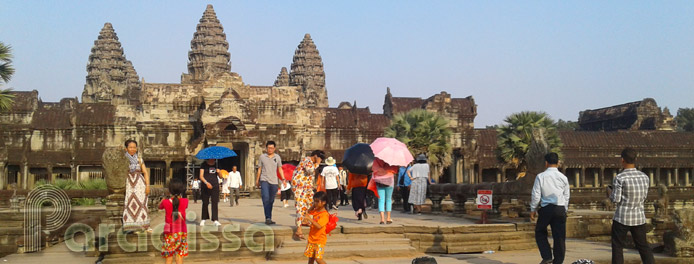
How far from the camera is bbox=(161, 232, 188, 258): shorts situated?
860 centimetres

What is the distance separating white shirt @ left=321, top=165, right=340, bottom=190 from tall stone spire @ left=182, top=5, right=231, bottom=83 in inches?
2147

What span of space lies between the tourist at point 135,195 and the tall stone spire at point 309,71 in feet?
229

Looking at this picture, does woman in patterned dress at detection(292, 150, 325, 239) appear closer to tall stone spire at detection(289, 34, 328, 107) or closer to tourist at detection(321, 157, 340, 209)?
tourist at detection(321, 157, 340, 209)

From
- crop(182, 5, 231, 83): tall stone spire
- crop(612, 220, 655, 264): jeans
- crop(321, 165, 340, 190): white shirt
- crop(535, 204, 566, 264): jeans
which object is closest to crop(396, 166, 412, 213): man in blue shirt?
crop(321, 165, 340, 190): white shirt

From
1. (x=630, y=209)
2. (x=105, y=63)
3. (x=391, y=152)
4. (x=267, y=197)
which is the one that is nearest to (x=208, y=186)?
(x=267, y=197)

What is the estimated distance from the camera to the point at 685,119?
86.9 m

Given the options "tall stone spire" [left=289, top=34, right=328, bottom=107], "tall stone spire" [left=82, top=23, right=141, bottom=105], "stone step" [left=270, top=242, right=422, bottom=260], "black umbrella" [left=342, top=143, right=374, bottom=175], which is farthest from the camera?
"tall stone spire" [left=82, top=23, right=141, bottom=105]

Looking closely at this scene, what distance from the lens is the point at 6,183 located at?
4209cm

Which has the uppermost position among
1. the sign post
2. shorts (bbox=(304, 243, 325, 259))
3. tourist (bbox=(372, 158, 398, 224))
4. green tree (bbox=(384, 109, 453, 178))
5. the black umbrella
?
green tree (bbox=(384, 109, 453, 178))

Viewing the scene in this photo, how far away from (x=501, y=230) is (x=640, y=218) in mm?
3566

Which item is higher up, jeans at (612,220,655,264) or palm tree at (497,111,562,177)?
palm tree at (497,111,562,177)

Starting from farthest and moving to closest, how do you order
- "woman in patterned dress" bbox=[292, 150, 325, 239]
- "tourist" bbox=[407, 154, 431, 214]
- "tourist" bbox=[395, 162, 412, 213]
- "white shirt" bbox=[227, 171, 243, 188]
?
"white shirt" bbox=[227, 171, 243, 188]
"tourist" bbox=[395, 162, 412, 213]
"tourist" bbox=[407, 154, 431, 214]
"woman in patterned dress" bbox=[292, 150, 325, 239]

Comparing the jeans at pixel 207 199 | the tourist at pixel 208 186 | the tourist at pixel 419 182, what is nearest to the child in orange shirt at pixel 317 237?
the jeans at pixel 207 199

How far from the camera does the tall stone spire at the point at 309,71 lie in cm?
8119
